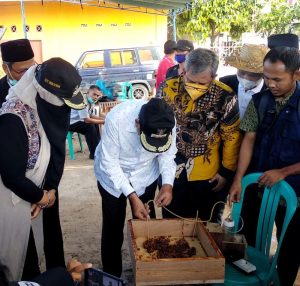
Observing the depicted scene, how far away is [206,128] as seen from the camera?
2.37m

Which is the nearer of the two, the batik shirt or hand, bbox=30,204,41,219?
hand, bbox=30,204,41,219

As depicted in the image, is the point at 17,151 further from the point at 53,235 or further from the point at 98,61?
the point at 98,61

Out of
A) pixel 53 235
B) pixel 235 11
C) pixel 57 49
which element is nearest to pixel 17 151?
pixel 53 235

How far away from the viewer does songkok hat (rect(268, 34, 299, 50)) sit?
3.12 metres

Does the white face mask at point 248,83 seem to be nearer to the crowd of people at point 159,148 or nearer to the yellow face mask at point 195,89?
the crowd of people at point 159,148

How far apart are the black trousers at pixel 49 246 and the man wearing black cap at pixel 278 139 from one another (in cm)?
112

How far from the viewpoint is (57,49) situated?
13.4 meters

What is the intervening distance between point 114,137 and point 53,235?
830mm

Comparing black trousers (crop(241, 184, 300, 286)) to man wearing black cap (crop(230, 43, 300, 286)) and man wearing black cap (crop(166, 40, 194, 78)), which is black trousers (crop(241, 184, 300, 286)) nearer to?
man wearing black cap (crop(230, 43, 300, 286))

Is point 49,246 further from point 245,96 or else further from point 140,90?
point 140,90

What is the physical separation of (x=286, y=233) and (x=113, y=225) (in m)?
1.06

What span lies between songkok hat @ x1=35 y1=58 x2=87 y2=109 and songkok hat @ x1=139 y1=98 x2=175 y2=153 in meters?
0.34

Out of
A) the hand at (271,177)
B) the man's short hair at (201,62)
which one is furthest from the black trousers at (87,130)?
the hand at (271,177)

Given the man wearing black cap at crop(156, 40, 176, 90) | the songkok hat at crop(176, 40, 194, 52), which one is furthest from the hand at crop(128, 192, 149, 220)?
the man wearing black cap at crop(156, 40, 176, 90)
